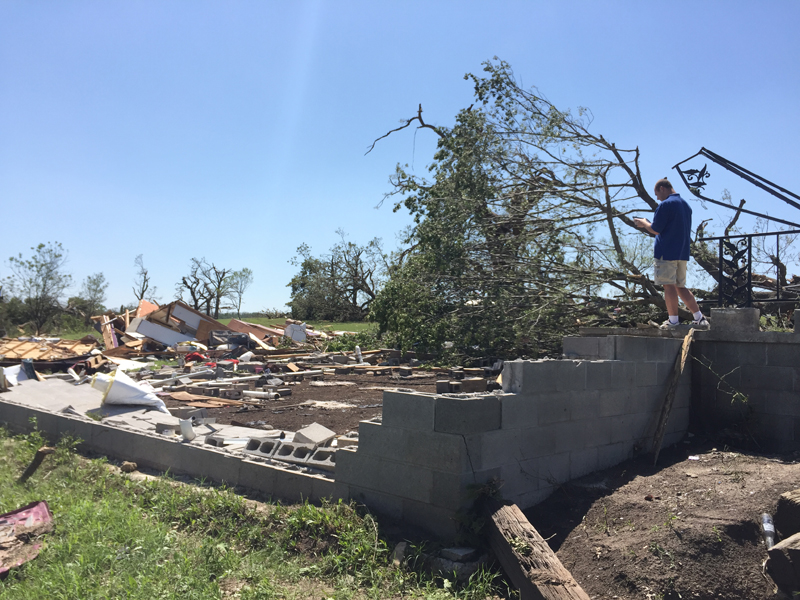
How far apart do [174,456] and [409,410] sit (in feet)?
11.4

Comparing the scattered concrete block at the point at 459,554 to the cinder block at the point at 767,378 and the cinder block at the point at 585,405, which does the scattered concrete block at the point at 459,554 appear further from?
the cinder block at the point at 767,378

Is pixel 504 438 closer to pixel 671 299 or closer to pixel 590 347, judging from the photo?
pixel 590 347

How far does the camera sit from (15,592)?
4.32 m

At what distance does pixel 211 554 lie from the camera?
14.7 feet

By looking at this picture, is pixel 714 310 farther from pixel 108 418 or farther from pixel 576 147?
pixel 108 418

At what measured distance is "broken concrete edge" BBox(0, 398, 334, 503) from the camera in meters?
5.54

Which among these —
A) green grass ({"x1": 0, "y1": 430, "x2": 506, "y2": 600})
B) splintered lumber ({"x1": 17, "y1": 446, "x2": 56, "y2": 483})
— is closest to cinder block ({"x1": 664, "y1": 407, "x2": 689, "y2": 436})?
green grass ({"x1": 0, "y1": 430, "x2": 506, "y2": 600})

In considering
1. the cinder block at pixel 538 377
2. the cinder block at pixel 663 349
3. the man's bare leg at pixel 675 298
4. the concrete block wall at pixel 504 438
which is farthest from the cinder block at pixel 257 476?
the man's bare leg at pixel 675 298

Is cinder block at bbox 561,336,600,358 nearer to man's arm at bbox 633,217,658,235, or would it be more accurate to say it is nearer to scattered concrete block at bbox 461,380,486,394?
scattered concrete block at bbox 461,380,486,394

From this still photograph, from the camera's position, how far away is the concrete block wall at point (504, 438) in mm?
4438

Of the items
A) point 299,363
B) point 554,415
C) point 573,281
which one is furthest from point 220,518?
point 299,363

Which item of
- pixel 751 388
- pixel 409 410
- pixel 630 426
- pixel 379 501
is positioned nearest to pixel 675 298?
pixel 751 388

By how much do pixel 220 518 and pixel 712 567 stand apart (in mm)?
3805

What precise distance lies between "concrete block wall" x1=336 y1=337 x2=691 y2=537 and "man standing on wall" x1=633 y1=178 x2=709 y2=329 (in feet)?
4.71
